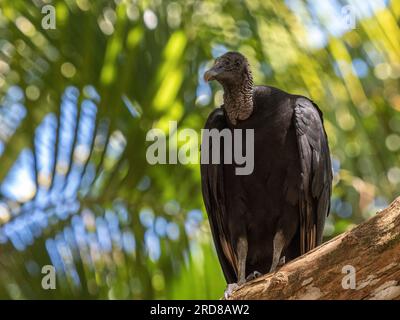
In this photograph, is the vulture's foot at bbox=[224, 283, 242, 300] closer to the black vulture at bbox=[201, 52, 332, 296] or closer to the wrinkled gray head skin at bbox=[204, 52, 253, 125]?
the black vulture at bbox=[201, 52, 332, 296]

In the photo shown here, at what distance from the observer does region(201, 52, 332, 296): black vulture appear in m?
6.75

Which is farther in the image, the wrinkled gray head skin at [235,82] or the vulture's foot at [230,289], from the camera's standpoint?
the wrinkled gray head skin at [235,82]

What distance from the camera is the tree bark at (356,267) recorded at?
514 cm

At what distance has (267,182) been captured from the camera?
6.84 m

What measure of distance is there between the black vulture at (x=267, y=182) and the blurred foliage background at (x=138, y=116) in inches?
6.3

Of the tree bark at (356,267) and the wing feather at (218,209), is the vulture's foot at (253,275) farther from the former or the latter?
the tree bark at (356,267)

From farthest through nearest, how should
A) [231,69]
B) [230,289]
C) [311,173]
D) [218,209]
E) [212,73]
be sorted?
[231,69]
[218,209]
[212,73]
[311,173]
[230,289]

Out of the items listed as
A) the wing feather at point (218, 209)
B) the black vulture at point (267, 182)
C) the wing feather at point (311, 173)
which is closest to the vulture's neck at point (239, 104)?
the black vulture at point (267, 182)

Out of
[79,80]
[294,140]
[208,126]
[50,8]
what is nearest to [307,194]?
[294,140]

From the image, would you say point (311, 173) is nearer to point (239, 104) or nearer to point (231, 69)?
point (239, 104)

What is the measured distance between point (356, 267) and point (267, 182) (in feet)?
5.82

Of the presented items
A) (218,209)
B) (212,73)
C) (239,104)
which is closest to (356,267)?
(218,209)

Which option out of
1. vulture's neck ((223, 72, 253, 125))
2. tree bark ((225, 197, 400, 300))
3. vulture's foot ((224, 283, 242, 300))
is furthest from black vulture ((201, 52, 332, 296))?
tree bark ((225, 197, 400, 300))

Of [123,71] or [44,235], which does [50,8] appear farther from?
[44,235]
